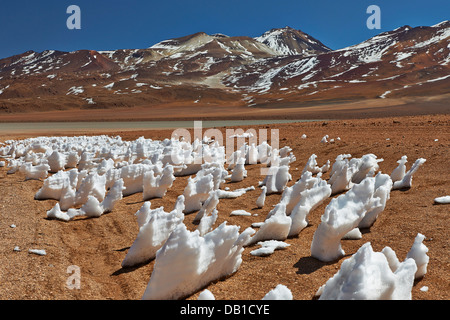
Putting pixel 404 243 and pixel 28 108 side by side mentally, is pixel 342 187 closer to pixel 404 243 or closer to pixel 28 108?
pixel 404 243

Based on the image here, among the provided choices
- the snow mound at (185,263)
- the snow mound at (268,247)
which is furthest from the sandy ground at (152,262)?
the snow mound at (185,263)

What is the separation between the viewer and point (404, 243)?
478 cm

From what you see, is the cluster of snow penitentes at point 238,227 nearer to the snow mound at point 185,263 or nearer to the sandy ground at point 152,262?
the snow mound at point 185,263

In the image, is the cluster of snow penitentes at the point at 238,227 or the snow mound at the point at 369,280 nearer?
the snow mound at the point at 369,280

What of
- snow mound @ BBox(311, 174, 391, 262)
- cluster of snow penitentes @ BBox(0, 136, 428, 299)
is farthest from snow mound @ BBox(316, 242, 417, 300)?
snow mound @ BBox(311, 174, 391, 262)

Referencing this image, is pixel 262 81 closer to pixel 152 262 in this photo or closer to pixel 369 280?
pixel 152 262

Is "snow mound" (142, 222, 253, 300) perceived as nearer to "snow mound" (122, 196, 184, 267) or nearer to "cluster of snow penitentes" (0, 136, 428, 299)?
"cluster of snow penitentes" (0, 136, 428, 299)

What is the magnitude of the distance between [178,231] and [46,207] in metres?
4.76

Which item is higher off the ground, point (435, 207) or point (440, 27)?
point (440, 27)

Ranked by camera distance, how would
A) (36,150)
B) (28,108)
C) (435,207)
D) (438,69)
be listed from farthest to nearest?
(438,69)
(28,108)
(36,150)
(435,207)

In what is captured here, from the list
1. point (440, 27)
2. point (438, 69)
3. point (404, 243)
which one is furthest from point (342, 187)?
point (440, 27)

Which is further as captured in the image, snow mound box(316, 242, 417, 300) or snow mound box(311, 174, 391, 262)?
snow mound box(311, 174, 391, 262)

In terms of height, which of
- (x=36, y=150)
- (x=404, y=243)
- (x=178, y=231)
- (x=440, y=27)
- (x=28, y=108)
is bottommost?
(x=404, y=243)

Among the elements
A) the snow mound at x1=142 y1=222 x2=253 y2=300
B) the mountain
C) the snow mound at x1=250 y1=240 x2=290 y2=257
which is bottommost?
the snow mound at x1=250 y1=240 x2=290 y2=257
